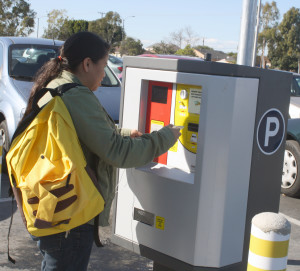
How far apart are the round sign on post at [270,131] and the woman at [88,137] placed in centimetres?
57

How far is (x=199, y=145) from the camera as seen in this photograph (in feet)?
8.66

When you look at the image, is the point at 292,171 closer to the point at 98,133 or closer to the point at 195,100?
the point at 195,100

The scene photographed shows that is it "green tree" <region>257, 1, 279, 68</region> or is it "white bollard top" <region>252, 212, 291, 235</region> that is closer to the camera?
"white bollard top" <region>252, 212, 291, 235</region>

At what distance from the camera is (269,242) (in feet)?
6.93

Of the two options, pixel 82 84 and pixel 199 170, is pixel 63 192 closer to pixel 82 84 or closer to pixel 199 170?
pixel 82 84

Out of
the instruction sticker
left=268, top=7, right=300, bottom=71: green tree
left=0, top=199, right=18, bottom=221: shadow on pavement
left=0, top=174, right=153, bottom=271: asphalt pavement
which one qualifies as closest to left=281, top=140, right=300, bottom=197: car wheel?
left=0, top=174, right=153, bottom=271: asphalt pavement

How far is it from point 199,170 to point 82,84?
79 centimetres

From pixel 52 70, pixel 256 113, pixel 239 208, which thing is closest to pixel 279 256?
pixel 239 208

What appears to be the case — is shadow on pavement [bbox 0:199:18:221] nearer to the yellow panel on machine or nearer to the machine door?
the machine door

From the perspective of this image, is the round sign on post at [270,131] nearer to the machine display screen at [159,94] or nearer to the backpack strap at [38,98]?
the machine display screen at [159,94]

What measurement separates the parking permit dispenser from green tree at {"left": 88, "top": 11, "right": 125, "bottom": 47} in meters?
64.0

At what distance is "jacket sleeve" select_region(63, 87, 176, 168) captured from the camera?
7.44ft

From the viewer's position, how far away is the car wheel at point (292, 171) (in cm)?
596

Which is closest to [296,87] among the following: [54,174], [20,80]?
[20,80]
